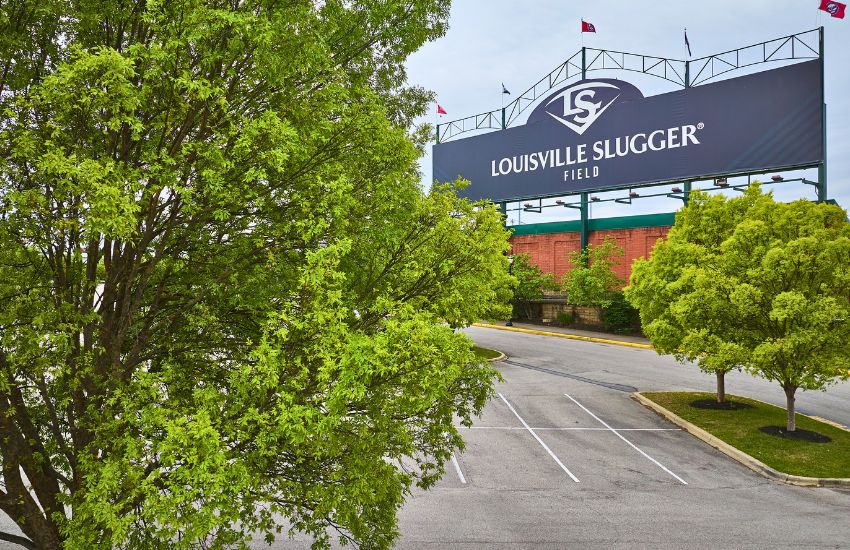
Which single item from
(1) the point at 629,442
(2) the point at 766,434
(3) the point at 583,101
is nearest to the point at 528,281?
(3) the point at 583,101

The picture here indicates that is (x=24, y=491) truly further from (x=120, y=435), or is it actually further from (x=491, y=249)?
(x=491, y=249)

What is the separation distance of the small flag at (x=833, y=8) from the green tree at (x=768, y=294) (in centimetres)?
1954

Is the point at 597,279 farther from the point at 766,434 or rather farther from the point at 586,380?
the point at 766,434

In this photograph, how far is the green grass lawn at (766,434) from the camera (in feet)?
51.8

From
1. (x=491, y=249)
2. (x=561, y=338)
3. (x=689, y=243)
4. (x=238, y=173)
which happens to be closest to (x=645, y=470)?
(x=689, y=243)

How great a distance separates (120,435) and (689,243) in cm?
1965

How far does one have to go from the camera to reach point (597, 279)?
41.5 metres

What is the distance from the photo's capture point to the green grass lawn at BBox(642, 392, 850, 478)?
15773mm

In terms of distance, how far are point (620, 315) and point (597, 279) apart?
10.3ft

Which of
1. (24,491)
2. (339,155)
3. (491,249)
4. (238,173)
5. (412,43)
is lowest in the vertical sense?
(24,491)

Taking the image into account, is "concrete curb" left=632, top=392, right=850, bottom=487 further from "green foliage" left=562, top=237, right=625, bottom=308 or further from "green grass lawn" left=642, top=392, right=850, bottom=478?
"green foliage" left=562, top=237, right=625, bottom=308

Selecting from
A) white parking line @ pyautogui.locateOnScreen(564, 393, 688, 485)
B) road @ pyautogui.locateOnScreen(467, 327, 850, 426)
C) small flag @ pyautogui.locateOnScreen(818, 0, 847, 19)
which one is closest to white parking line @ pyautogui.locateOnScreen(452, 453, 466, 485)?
white parking line @ pyautogui.locateOnScreen(564, 393, 688, 485)

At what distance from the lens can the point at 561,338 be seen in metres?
40.8

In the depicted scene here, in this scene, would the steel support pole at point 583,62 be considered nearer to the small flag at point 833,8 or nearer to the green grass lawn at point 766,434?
the small flag at point 833,8
